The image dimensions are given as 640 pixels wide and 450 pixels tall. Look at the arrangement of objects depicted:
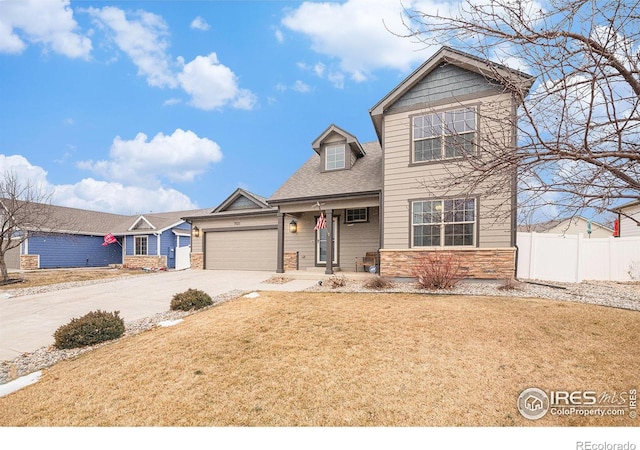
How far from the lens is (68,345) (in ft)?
15.3

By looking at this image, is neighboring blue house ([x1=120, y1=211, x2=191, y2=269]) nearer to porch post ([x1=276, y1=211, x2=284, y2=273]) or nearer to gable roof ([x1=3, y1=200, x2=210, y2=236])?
gable roof ([x1=3, y1=200, x2=210, y2=236])

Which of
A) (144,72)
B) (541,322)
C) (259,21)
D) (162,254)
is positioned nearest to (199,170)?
(162,254)

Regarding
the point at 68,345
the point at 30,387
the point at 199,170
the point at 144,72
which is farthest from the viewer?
the point at 199,170

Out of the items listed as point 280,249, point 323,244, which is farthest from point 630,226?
point 280,249

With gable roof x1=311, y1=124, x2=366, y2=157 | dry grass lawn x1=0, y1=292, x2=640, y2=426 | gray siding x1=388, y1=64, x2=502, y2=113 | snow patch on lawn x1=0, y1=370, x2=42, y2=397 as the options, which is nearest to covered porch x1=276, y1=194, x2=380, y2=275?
gable roof x1=311, y1=124, x2=366, y2=157

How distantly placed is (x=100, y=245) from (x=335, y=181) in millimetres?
22055

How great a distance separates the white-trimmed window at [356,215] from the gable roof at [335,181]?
140 centimetres

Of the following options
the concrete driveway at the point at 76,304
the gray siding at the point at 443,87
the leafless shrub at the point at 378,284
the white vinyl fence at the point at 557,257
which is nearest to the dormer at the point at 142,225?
the concrete driveway at the point at 76,304

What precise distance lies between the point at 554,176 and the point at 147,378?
17.3 ft

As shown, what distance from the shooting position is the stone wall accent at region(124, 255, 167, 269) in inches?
782

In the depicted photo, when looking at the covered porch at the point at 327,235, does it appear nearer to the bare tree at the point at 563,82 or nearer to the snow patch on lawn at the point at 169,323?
the snow patch on lawn at the point at 169,323

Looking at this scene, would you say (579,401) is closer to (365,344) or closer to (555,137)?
(365,344)

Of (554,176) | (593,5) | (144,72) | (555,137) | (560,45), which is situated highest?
(144,72)

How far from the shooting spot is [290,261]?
13562 mm
